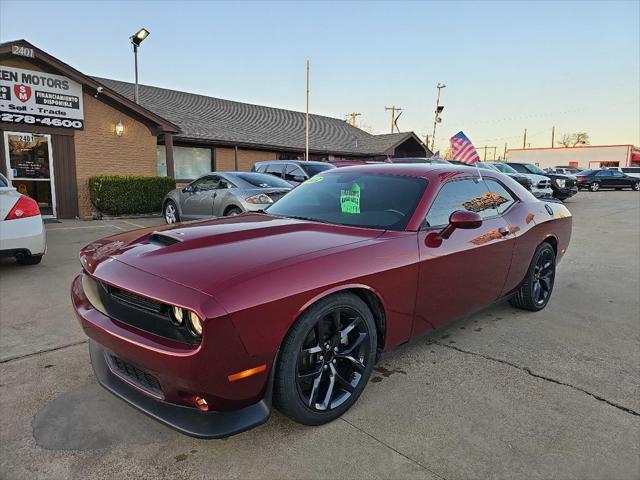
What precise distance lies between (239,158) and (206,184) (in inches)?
375

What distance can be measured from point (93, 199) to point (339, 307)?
11.7 meters

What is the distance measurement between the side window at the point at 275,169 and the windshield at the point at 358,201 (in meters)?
8.31

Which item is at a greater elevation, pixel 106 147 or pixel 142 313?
pixel 106 147

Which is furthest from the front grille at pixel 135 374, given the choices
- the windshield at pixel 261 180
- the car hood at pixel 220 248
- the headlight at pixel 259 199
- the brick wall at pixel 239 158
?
the brick wall at pixel 239 158

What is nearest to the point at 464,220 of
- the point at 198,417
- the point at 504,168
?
the point at 198,417

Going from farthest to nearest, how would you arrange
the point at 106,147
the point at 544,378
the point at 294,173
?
the point at 106,147 → the point at 294,173 → the point at 544,378

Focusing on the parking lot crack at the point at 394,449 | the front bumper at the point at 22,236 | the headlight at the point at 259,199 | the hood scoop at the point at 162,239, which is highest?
the hood scoop at the point at 162,239

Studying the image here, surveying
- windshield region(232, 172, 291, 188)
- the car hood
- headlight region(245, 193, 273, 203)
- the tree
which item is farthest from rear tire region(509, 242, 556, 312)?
the tree

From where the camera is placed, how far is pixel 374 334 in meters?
2.69

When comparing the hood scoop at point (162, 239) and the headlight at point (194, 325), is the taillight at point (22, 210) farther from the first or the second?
the headlight at point (194, 325)

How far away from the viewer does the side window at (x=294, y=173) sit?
1145 centimetres

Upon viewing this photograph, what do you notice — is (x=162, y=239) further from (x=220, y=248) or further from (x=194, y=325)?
(x=194, y=325)

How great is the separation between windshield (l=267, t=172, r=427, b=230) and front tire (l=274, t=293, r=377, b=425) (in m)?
0.77

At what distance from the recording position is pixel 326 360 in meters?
2.48
